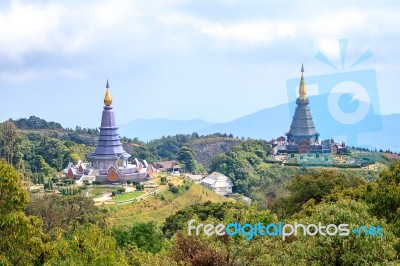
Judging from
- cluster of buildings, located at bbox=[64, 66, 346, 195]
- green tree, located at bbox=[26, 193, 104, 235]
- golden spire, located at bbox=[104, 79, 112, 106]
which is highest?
golden spire, located at bbox=[104, 79, 112, 106]

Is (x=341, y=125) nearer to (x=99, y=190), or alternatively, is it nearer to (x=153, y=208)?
(x=153, y=208)

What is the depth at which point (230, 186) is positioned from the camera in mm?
60469

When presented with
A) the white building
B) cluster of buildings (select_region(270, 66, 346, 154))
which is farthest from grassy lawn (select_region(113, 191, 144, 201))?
cluster of buildings (select_region(270, 66, 346, 154))

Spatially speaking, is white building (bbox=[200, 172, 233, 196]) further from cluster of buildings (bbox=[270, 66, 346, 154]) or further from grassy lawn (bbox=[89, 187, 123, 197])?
grassy lawn (bbox=[89, 187, 123, 197])

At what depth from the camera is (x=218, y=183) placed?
5916 centimetres

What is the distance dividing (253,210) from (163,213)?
2709 cm

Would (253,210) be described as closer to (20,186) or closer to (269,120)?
(20,186)

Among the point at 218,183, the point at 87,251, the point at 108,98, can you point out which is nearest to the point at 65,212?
the point at 87,251

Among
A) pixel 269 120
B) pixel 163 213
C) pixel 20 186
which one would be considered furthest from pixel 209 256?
pixel 269 120

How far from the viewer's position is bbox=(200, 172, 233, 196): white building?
57.9 metres

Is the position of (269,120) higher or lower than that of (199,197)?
higher

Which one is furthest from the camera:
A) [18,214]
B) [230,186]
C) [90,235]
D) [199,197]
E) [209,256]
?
[230,186]

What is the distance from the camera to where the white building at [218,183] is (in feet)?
190

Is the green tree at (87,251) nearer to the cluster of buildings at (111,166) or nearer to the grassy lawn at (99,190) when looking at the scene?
the grassy lawn at (99,190)
